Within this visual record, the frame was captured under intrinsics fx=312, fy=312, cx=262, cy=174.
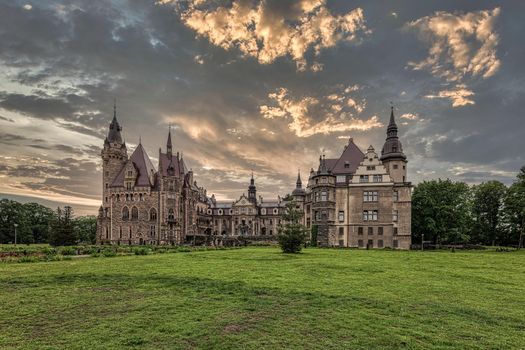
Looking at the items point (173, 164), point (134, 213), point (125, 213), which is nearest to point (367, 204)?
point (173, 164)

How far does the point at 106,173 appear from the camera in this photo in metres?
75.6

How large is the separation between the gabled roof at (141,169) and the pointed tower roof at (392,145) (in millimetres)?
50924

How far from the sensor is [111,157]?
76.4m

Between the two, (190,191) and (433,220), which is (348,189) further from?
(190,191)

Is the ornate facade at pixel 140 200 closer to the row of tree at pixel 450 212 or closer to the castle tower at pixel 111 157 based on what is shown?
the castle tower at pixel 111 157

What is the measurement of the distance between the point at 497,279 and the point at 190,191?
7112cm

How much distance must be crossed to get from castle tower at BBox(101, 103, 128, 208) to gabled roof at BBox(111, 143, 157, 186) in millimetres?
2049

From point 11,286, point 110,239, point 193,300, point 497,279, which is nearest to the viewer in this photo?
point 193,300

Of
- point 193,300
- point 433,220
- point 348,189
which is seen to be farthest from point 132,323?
point 433,220

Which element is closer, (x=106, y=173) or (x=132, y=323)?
(x=132, y=323)

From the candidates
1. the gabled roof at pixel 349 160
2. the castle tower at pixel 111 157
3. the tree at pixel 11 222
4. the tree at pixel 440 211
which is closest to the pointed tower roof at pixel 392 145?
the gabled roof at pixel 349 160

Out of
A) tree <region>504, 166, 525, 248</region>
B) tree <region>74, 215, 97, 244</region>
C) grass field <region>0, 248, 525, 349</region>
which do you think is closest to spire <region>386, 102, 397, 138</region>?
tree <region>504, 166, 525, 248</region>

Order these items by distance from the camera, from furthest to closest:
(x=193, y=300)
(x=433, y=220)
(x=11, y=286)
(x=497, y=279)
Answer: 1. (x=433, y=220)
2. (x=497, y=279)
3. (x=11, y=286)
4. (x=193, y=300)

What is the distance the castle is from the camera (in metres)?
55.4
